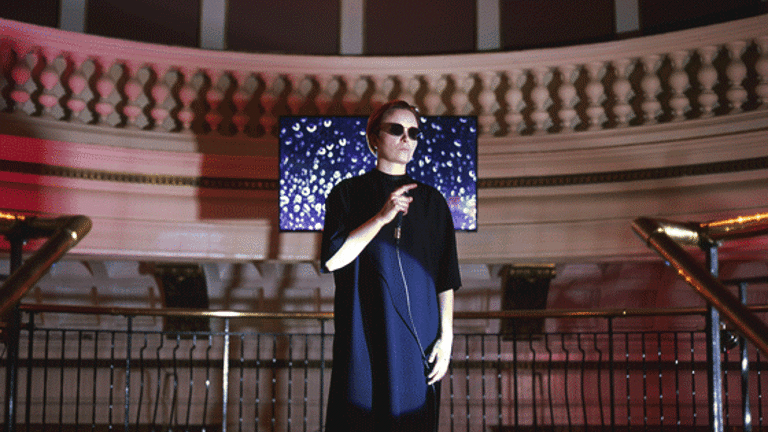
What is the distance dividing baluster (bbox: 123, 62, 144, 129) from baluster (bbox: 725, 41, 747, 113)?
3914mm

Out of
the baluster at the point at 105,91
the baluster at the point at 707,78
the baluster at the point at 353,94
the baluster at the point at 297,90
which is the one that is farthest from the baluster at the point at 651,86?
the baluster at the point at 105,91

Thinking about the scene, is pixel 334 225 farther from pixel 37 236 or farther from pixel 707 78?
pixel 707 78

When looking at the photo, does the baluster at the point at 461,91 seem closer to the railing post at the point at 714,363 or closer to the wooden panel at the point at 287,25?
the wooden panel at the point at 287,25

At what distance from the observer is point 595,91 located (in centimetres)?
492

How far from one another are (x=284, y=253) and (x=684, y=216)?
106 inches

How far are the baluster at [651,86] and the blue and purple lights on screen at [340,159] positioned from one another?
1.19 m

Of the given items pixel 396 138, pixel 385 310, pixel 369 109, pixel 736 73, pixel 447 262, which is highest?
pixel 736 73

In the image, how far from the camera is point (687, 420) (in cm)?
519

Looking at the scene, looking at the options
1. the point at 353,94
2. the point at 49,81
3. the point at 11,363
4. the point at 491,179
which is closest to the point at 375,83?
the point at 353,94

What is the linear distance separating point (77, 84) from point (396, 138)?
338cm

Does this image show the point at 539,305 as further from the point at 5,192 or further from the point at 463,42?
the point at 5,192

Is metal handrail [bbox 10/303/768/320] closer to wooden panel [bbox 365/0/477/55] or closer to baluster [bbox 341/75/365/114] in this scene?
baluster [bbox 341/75/365/114]

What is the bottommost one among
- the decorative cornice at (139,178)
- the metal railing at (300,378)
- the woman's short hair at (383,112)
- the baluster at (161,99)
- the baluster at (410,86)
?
the metal railing at (300,378)

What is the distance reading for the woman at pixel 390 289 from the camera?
2.02 meters
